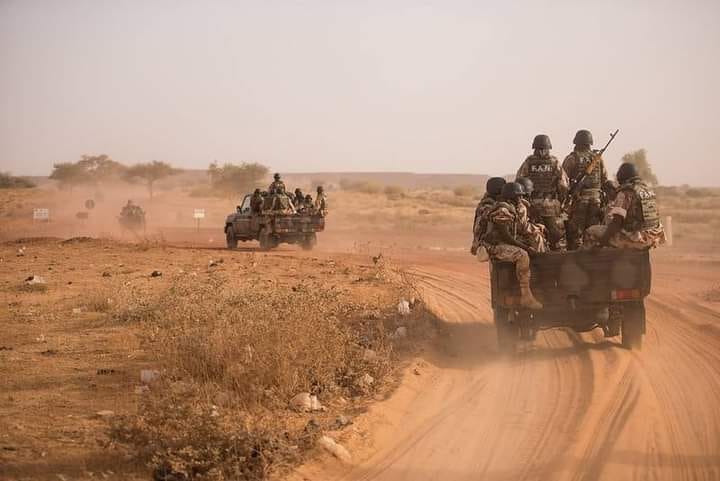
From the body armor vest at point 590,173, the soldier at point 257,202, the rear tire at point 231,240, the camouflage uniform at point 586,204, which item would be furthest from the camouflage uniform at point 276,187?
the camouflage uniform at point 586,204

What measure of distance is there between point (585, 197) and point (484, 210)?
2.48 m

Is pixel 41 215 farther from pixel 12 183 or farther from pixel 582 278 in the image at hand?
pixel 582 278

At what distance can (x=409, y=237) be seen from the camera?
3447cm

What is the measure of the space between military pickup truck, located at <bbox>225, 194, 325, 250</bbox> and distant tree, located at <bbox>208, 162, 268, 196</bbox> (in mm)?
48432

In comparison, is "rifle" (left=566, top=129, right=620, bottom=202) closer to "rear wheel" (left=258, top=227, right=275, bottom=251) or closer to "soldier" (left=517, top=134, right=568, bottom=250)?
"soldier" (left=517, top=134, right=568, bottom=250)

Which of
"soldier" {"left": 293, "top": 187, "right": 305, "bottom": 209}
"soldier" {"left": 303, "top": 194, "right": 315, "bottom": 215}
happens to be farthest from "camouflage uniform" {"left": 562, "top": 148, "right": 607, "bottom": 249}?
"soldier" {"left": 293, "top": 187, "right": 305, "bottom": 209}

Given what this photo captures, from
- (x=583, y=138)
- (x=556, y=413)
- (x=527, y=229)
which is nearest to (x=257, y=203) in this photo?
(x=583, y=138)

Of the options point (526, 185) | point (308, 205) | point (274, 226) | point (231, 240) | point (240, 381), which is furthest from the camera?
point (231, 240)

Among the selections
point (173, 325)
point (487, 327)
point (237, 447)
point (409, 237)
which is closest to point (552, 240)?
point (487, 327)

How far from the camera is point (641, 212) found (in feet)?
30.2

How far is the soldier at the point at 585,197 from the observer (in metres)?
11.5

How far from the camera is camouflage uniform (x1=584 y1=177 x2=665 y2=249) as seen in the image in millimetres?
9133

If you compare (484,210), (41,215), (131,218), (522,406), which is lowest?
(522,406)

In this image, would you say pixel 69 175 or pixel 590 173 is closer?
pixel 590 173
